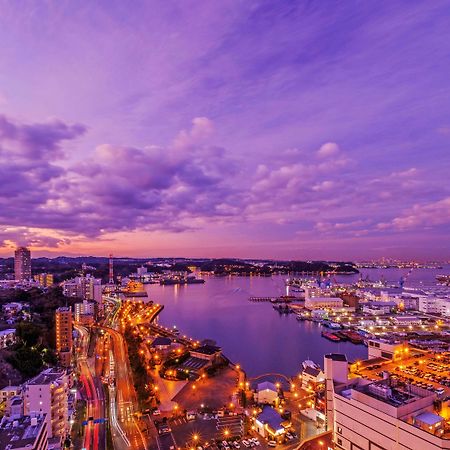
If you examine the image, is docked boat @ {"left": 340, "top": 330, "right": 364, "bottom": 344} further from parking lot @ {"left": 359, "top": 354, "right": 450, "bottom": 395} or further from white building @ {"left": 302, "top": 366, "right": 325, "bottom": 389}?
white building @ {"left": 302, "top": 366, "right": 325, "bottom": 389}

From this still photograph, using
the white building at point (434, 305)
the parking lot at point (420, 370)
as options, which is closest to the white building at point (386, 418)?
the parking lot at point (420, 370)

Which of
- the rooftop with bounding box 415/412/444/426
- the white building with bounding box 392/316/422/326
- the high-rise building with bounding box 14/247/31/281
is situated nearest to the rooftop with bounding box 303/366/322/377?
the rooftop with bounding box 415/412/444/426

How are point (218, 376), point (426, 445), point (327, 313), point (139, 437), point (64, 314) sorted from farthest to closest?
point (327, 313), point (64, 314), point (218, 376), point (139, 437), point (426, 445)

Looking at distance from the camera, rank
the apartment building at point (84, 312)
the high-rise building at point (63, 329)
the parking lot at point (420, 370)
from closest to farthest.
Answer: the parking lot at point (420, 370) → the high-rise building at point (63, 329) → the apartment building at point (84, 312)

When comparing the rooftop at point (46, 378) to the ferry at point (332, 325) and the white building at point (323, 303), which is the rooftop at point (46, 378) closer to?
the ferry at point (332, 325)

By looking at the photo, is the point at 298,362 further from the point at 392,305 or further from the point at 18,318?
the point at 392,305

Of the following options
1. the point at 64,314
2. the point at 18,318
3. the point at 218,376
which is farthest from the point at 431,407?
the point at 18,318

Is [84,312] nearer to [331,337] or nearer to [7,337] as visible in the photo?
[7,337]
